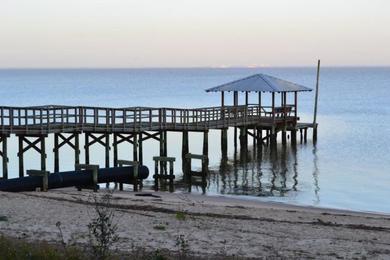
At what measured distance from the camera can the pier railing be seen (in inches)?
1150

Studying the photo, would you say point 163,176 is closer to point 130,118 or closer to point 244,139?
point 130,118

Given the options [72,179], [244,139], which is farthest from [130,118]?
[244,139]

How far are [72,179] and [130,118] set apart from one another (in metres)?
6.92

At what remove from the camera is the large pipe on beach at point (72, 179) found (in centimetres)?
2588

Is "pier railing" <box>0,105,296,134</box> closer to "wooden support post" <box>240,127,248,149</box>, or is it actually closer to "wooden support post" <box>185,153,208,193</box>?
"wooden support post" <box>240,127,248,149</box>

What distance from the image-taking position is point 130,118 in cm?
3403

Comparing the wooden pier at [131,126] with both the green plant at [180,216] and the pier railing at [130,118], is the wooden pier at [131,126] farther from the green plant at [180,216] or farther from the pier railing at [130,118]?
the green plant at [180,216]

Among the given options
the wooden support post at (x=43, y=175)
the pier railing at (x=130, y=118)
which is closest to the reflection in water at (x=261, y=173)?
the pier railing at (x=130, y=118)

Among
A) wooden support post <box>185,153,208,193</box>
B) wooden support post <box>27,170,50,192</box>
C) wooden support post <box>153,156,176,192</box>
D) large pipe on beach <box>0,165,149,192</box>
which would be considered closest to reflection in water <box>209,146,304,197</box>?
wooden support post <box>185,153,208,193</box>

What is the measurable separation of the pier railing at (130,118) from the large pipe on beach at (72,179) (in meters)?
2.53

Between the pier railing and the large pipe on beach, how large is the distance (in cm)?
253

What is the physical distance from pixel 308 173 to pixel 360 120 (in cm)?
4004

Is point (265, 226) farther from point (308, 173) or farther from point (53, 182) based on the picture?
point (308, 173)

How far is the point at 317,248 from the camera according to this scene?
16266 mm
